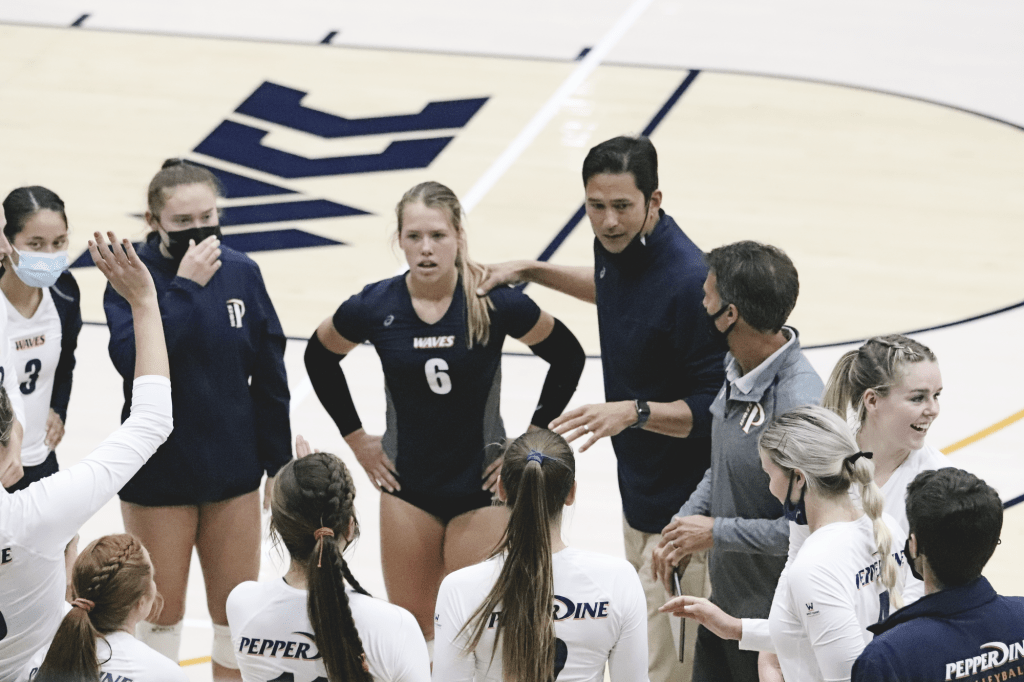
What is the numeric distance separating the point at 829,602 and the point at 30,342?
3790 mm

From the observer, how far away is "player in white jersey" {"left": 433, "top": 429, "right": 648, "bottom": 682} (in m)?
3.88

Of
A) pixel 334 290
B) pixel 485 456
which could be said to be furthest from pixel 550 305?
pixel 485 456

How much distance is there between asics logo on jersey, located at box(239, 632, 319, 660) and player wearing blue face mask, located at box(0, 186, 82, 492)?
8.48 feet

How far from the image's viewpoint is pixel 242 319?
18.6ft

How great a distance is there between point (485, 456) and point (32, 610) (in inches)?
79.2

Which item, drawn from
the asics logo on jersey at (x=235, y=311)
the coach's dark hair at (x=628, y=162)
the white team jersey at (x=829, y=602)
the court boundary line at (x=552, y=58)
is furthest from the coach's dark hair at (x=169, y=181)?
the court boundary line at (x=552, y=58)

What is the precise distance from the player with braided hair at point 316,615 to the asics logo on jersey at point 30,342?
108 inches

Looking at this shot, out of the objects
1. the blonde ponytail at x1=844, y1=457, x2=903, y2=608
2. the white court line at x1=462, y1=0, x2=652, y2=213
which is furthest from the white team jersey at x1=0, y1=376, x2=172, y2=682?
the white court line at x1=462, y1=0, x2=652, y2=213

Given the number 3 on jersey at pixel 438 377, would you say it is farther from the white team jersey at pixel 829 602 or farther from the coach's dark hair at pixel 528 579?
the white team jersey at pixel 829 602

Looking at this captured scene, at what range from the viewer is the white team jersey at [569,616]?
393 centimetres

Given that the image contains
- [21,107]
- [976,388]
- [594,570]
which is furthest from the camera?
[21,107]

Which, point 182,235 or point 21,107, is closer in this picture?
point 182,235

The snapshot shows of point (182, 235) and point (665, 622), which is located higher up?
point (182, 235)

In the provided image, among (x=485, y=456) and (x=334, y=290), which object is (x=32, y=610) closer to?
(x=485, y=456)
